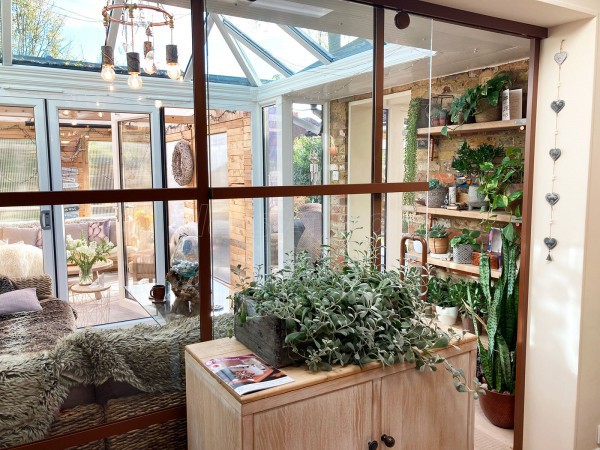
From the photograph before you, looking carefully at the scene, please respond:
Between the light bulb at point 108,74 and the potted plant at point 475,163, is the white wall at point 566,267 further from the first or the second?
the light bulb at point 108,74

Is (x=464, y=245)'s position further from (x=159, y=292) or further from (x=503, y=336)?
(x=159, y=292)

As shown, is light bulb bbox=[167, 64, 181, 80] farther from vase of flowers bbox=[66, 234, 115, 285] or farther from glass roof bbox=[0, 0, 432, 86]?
vase of flowers bbox=[66, 234, 115, 285]

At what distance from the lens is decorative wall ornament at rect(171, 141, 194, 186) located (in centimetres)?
179

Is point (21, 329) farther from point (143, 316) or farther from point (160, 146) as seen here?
point (160, 146)

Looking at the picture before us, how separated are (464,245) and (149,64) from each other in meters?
2.68

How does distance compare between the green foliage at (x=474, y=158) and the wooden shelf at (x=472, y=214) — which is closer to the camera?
the wooden shelf at (x=472, y=214)

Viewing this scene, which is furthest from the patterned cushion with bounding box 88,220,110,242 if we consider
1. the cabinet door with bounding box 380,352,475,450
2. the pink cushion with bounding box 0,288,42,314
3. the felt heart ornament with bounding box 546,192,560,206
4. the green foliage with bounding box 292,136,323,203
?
the felt heart ornament with bounding box 546,192,560,206

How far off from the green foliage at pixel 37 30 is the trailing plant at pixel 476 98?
2.69 m

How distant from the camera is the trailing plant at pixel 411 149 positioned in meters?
2.34

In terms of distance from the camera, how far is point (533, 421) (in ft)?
8.87

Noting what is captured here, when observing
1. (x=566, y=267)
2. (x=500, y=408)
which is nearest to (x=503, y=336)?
(x=500, y=408)

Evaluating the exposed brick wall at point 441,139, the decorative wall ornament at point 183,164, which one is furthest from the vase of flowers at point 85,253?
the exposed brick wall at point 441,139

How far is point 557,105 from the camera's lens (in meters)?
2.52

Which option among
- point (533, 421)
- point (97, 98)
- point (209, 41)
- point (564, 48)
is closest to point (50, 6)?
point (97, 98)
